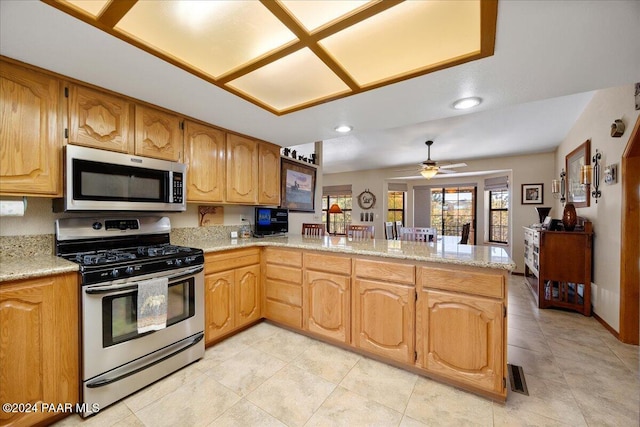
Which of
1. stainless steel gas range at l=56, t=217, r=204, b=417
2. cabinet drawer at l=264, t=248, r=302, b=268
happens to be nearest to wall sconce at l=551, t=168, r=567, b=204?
cabinet drawer at l=264, t=248, r=302, b=268

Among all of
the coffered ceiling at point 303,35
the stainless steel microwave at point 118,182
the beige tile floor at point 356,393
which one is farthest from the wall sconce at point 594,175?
the stainless steel microwave at point 118,182

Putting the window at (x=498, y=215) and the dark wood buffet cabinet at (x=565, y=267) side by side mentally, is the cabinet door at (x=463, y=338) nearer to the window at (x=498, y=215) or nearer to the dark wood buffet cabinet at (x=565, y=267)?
the dark wood buffet cabinet at (x=565, y=267)

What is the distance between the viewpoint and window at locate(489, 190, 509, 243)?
623cm

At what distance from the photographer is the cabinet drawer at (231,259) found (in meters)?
2.24

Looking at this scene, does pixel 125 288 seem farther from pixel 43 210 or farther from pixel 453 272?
pixel 453 272

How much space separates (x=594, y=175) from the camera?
9.73 feet

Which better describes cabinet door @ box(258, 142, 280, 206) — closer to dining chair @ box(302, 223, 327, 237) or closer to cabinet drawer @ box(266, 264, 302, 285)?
dining chair @ box(302, 223, 327, 237)

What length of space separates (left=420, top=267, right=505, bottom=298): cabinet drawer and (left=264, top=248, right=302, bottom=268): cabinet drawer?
1.13m

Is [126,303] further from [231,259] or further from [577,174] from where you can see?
[577,174]

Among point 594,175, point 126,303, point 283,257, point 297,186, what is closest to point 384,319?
point 283,257

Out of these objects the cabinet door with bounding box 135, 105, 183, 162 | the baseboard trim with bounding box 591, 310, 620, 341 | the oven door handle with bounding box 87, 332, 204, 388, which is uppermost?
the cabinet door with bounding box 135, 105, 183, 162

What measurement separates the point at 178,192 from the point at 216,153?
1.98 feet

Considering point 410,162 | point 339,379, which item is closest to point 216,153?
point 339,379

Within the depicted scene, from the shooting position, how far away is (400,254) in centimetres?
190
